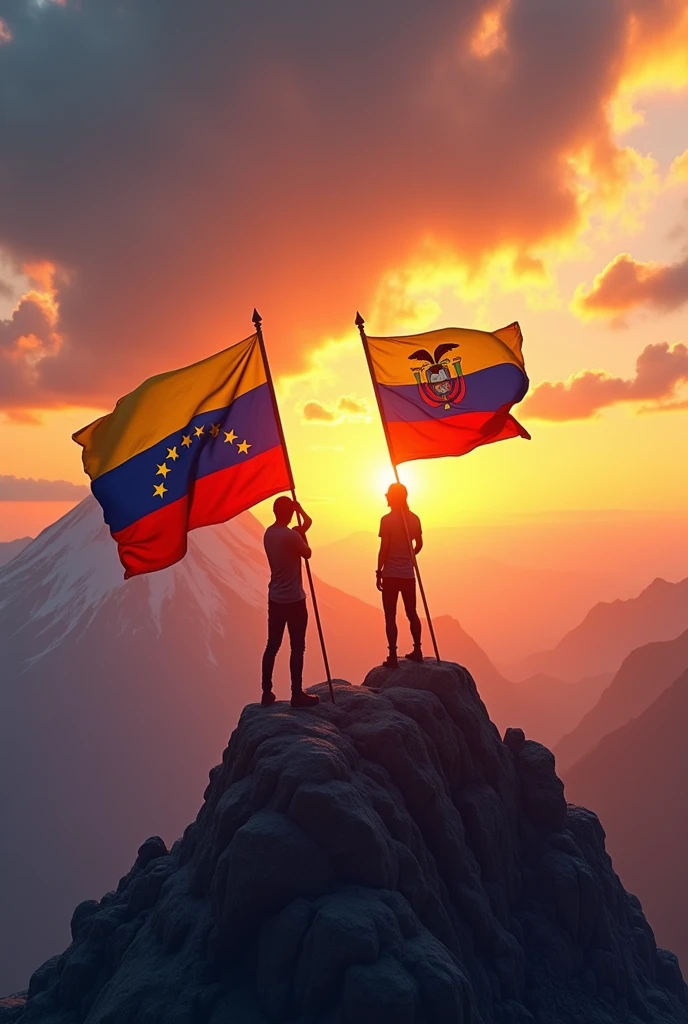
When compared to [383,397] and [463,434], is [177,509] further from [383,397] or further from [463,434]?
[463,434]

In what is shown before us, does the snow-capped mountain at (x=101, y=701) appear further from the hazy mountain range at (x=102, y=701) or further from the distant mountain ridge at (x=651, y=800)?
the distant mountain ridge at (x=651, y=800)

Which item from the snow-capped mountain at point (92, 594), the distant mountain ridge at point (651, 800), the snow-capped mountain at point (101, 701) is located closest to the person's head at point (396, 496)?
the distant mountain ridge at point (651, 800)

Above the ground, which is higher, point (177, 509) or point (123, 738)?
point (177, 509)

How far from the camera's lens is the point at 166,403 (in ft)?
40.4

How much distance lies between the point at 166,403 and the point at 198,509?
2.20m

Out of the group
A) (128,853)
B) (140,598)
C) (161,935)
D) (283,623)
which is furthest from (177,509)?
(140,598)

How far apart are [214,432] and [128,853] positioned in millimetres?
131831

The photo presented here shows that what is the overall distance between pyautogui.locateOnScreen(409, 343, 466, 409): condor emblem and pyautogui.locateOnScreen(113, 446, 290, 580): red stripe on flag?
3.90 m

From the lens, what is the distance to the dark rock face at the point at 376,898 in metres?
8.06

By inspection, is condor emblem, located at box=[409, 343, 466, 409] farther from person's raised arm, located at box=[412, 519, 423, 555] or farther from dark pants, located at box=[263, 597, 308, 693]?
dark pants, located at box=[263, 597, 308, 693]

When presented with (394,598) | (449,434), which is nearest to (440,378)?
(449,434)

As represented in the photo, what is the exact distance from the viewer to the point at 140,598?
175 metres

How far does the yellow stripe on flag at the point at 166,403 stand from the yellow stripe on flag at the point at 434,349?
304cm

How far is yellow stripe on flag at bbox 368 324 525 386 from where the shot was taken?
14234 mm
